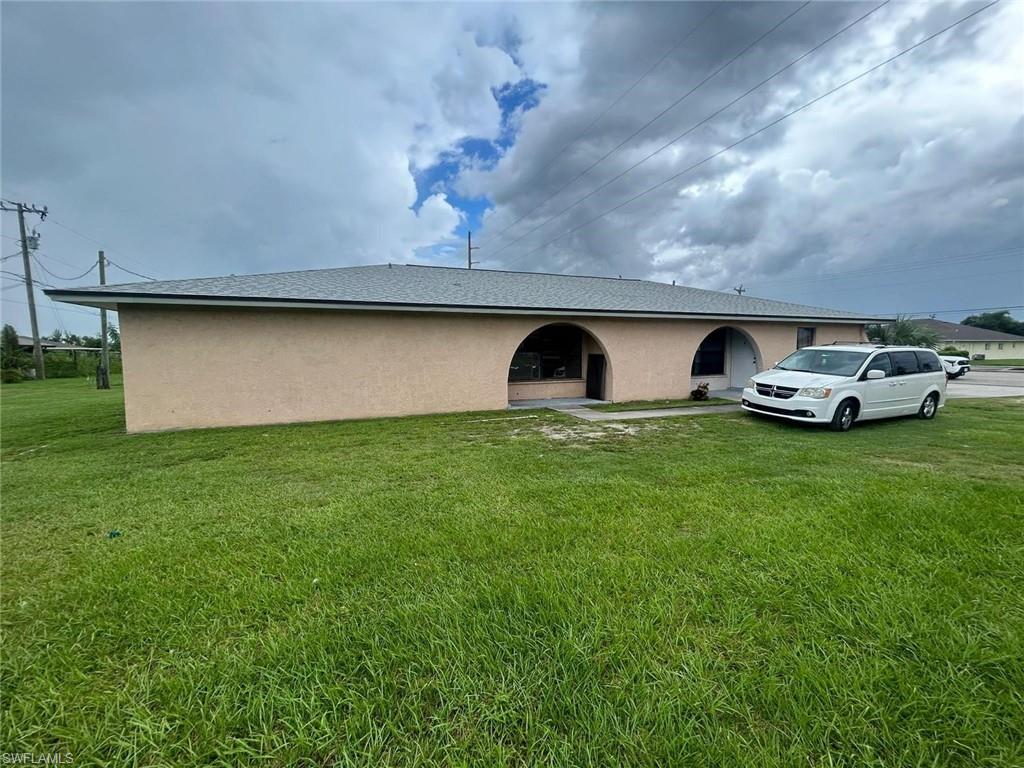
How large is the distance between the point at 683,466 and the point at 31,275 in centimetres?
4092

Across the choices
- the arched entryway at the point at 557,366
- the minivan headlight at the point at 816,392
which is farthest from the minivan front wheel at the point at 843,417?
the arched entryway at the point at 557,366

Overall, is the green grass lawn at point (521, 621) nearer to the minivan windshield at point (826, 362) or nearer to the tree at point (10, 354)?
the minivan windshield at point (826, 362)

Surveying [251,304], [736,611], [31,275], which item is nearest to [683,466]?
[736,611]

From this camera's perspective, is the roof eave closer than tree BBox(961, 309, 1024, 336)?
Yes

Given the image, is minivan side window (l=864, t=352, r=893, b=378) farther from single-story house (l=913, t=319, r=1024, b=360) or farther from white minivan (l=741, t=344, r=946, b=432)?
single-story house (l=913, t=319, r=1024, b=360)

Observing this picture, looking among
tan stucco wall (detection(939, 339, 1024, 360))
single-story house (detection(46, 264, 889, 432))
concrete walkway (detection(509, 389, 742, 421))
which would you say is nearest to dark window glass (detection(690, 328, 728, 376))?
single-story house (detection(46, 264, 889, 432))

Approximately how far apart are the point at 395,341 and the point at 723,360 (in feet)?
42.1

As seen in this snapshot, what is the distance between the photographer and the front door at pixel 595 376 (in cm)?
1309

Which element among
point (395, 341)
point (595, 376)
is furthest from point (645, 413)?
point (395, 341)

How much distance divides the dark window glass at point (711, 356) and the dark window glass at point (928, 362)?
21.7 feet

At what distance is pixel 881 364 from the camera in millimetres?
8500

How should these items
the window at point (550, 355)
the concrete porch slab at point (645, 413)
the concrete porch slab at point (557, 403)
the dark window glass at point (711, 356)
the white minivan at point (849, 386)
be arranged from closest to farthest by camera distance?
the white minivan at point (849, 386), the concrete porch slab at point (645, 413), the concrete porch slab at point (557, 403), the window at point (550, 355), the dark window glass at point (711, 356)

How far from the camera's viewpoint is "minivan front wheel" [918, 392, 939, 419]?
29.8 feet

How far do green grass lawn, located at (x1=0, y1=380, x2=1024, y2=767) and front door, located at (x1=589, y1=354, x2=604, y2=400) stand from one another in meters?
8.22
